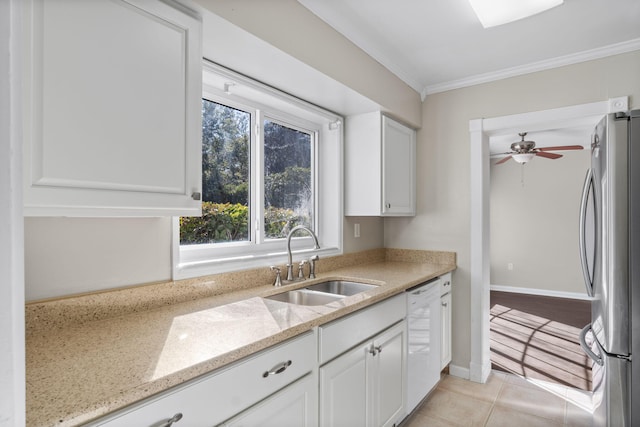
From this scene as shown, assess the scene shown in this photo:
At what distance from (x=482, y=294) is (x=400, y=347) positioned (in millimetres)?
1100

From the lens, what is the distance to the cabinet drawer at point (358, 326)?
1483 millimetres

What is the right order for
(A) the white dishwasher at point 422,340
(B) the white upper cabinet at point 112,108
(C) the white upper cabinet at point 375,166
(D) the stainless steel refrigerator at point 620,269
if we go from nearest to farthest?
(B) the white upper cabinet at point 112,108
(D) the stainless steel refrigerator at point 620,269
(A) the white dishwasher at point 422,340
(C) the white upper cabinet at point 375,166

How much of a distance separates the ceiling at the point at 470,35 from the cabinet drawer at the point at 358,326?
1.54m

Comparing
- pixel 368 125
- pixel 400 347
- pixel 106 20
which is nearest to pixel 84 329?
pixel 106 20

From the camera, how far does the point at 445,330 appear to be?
2.75m

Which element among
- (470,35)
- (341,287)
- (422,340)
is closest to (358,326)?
(341,287)

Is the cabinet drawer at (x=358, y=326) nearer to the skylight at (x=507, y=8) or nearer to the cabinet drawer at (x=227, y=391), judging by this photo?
the cabinet drawer at (x=227, y=391)

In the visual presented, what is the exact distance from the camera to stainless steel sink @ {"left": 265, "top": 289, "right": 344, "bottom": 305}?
6.45 feet

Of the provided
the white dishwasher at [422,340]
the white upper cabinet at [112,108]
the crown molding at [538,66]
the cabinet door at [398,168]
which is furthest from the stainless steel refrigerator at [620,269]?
the white upper cabinet at [112,108]

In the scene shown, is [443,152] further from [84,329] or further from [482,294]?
[84,329]

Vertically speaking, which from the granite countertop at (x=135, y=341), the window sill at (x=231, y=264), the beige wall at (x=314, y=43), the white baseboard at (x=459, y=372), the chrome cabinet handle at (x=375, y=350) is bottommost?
the white baseboard at (x=459, y=372)

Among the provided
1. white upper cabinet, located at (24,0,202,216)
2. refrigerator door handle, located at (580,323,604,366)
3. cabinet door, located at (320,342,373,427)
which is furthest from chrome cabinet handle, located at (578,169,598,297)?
white upper cabinet, located at (24,0,202,216)

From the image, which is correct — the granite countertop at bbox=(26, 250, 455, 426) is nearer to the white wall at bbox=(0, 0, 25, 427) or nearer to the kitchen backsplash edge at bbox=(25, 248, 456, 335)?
the kitchen backsplash edge at bbox=(25, 248, 456, 335)

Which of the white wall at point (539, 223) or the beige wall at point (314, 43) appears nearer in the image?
the beige wall at point (314, 43)
